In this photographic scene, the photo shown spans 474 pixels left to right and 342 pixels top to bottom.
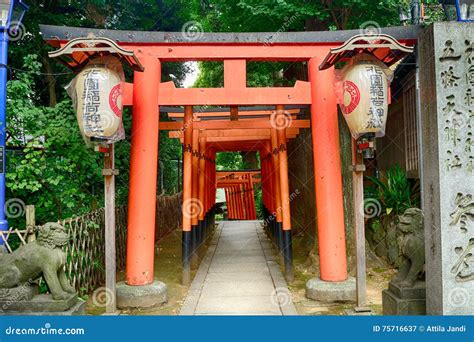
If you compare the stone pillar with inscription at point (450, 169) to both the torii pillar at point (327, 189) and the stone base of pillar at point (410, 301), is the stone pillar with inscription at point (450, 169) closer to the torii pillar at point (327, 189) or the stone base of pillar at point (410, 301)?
the stone base of pillar at point (410, 301)

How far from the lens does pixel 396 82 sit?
1130 cm

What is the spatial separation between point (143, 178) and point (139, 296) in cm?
195

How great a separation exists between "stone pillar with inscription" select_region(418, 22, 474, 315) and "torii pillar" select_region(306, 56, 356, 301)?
2431mm

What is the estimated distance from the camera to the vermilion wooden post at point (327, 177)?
23.3ft

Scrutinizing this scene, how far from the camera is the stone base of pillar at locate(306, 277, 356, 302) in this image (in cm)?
677

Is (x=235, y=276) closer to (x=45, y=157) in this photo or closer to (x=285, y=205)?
(x=285, y=205)

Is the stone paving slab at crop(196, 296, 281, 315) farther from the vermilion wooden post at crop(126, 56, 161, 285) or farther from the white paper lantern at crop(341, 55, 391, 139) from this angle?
the white paper lantern at crop(341, 55, 391, 139)

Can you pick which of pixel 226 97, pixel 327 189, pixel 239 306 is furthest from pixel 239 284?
pixel 226 97

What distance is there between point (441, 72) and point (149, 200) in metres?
4.80

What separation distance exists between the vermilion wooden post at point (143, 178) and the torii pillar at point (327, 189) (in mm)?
2824

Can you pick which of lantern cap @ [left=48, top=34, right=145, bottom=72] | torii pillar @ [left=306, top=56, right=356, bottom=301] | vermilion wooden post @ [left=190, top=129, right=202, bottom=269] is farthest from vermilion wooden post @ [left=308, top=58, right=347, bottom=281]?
lantern cap @ [left=48, top=34, right=145, bottom=72]

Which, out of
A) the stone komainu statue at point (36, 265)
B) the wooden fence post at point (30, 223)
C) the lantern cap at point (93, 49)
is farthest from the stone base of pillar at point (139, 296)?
the lantern cap at point (93, 49)

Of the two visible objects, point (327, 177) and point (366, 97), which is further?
point (327, 177)

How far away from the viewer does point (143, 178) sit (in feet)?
23.2
